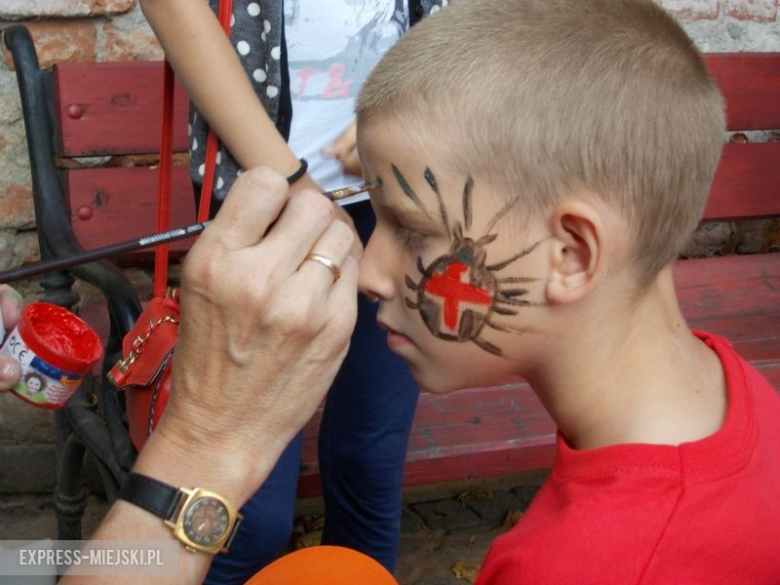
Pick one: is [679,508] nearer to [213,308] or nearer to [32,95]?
[213,308]

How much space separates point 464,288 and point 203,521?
428 millimetres

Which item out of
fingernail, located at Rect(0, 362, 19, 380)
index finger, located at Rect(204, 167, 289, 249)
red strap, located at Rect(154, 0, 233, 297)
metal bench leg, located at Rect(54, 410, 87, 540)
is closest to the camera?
index finger, located at Rect(204, 167, 289, 249)

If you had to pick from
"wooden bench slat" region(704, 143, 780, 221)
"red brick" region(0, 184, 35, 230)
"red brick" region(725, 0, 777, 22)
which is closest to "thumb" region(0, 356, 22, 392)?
"red brick" region(0, 184, 35, 230)

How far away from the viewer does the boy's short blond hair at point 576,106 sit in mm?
1138

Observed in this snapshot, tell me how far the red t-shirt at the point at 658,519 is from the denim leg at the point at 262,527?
662 millimetres

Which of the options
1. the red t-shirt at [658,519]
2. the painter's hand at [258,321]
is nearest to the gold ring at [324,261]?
the painter's hand at [258,321]

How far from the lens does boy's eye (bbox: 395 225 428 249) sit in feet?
4.11

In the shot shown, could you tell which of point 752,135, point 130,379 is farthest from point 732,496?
point 752,135

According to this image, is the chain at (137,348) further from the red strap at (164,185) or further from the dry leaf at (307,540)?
the dry leaf at (307,540)

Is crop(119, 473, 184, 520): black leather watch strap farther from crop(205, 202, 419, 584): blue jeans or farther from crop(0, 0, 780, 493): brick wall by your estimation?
crop(0, 0, 780, 493): brick wall

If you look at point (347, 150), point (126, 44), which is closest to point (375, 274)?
point (347, 150)

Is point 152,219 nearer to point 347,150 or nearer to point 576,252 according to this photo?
point 347,150

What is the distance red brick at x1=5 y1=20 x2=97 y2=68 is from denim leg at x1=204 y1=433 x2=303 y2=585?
1.23m

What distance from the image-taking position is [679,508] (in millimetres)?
1028
